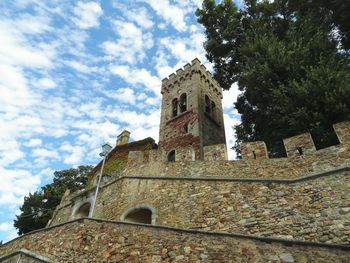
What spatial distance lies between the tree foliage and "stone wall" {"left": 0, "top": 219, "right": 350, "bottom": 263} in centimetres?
521

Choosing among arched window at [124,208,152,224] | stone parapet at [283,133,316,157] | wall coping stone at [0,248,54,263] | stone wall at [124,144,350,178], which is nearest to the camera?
wall coping stone at [0,248,54,263]

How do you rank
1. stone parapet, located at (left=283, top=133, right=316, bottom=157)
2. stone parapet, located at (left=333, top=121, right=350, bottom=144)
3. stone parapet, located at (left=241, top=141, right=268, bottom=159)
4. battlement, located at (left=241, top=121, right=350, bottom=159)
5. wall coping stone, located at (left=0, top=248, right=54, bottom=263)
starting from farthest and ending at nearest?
1. stone parapet, located at (left=241, top=141, right=268, bottom=159)
2. stone parapet, located at (left=283, top=133, right=316, bottom=157)
3. battlement, located at (left=241, top=121, right=350, bottom=159)
4. stone parapet, located at (left=333, top=121, right=350, bottom=144)
5. wall coping stone, located at (left=0, top=248, right=54, bottom=263)

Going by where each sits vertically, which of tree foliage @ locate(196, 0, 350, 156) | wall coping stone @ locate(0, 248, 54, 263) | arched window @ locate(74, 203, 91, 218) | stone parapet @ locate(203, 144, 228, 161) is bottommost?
wall coping stone @ locate(0, 248, 54, 263)

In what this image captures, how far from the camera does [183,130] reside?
18.0 m

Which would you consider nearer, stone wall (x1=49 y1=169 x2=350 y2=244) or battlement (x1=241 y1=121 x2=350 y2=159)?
stone wall (x1=49 y1=169 x2=350 y2=244)

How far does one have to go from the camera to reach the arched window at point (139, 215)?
1009 centimetres

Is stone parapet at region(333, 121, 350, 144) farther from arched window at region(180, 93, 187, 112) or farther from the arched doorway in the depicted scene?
arched window at region(180, 93, 187, 112)

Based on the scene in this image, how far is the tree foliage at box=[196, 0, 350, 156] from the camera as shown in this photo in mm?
9828

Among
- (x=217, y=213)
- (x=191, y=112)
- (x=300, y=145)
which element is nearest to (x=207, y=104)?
(x=191, y=112)

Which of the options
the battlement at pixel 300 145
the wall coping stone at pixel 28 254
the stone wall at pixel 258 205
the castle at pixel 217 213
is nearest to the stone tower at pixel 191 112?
the castle at pixel 217 213

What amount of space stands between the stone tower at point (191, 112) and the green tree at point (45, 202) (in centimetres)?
795

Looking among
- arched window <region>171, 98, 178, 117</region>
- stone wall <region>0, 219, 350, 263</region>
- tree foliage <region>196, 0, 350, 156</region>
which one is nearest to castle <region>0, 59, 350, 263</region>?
stone wall <region>0, 219, 350, 263</region>

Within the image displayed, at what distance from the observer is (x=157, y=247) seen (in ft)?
20.4

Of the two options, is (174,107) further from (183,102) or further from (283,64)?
(283,64)
